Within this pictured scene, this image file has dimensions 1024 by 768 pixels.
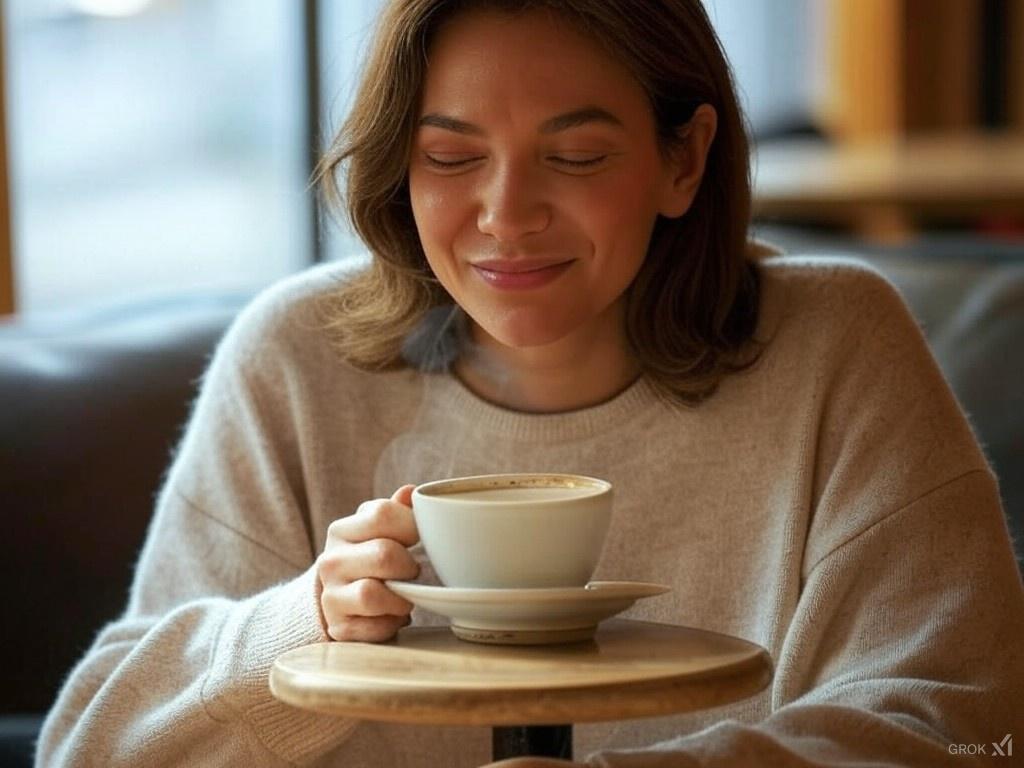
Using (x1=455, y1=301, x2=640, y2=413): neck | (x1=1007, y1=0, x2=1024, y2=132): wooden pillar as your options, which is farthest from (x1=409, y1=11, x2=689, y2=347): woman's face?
(x1=1007, y1=0, x2=1024, y2=132): wooden pillar

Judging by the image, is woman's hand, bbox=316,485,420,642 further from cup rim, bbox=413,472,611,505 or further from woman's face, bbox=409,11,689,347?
woman's face, bbox=409,11,689,347

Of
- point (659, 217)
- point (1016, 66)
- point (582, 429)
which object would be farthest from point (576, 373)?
point (1016, 66)

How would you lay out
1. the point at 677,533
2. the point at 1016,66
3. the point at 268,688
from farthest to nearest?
the point at 1016,66, the point at 677,533, the point at 268,688

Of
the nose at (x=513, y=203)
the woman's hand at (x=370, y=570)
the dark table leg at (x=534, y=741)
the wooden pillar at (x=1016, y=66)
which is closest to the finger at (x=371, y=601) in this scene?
the woman's hand at (x=370, y=570)

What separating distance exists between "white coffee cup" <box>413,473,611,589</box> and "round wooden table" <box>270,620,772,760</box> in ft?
0.17

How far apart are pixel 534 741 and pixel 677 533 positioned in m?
0.50

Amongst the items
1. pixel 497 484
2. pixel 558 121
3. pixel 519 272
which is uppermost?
pixel 558 121

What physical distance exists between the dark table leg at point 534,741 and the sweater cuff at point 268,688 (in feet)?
0.75

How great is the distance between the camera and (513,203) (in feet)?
4.89

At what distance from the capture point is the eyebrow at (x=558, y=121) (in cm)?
150

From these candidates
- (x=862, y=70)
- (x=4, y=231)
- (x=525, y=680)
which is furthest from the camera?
(x=862, y=70)

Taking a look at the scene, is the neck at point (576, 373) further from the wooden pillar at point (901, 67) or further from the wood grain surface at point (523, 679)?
the wooden pillar at point (901, 67)

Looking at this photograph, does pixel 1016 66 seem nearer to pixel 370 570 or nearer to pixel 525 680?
pixel 370 570

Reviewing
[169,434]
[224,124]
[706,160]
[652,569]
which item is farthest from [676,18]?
[224,124]
